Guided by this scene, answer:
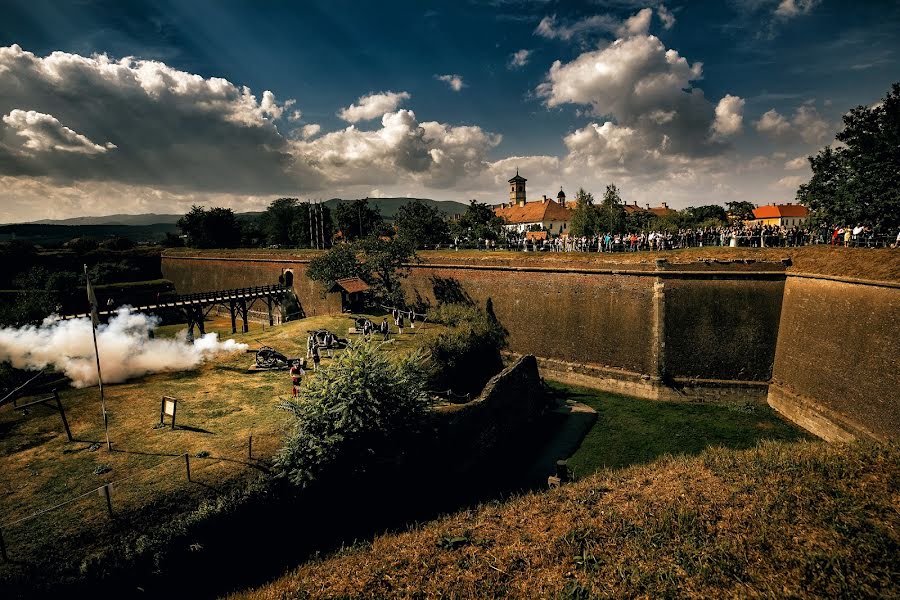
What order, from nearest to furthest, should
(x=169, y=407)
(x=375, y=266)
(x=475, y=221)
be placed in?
(x=169, y=407)
(x=375, y=266)
(x=475, y=221)

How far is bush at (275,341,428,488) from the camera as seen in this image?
9.73 m

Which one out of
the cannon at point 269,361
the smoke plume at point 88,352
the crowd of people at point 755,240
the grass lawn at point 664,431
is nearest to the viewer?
the grass lawn at point 664,431

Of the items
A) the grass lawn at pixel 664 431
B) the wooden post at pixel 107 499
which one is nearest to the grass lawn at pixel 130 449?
the wooden post at pixel 107 499

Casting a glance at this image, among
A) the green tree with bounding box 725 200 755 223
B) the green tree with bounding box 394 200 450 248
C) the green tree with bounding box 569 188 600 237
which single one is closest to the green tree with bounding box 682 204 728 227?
the green tree with bounding box 725 200 755 223

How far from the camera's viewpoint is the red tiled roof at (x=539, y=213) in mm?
79562

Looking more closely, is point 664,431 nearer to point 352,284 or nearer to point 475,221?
point 352,284

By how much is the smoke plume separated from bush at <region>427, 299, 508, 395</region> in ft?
35.1

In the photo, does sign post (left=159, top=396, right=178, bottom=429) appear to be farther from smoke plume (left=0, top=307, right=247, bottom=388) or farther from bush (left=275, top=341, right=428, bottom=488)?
smoke plume (left=0, top=307, right=247, bottom=388)

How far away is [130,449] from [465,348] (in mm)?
13680

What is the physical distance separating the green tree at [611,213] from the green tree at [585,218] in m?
0.63

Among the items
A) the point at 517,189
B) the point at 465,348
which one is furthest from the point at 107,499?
the point at 517,189

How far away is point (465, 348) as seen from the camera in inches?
820

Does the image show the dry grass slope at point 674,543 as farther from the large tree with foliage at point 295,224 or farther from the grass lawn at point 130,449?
the large tree with foliage at point 295,224

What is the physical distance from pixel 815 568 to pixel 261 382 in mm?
16028
